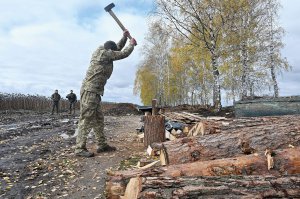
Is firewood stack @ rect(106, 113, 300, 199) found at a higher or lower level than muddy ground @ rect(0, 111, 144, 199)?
higher

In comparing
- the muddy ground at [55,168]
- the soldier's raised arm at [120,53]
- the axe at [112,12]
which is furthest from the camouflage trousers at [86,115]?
the axe at [112,12]

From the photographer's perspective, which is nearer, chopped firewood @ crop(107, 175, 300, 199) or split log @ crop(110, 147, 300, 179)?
chopped firewood @ crop(107, 175, 300, 199)

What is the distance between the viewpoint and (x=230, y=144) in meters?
5.25

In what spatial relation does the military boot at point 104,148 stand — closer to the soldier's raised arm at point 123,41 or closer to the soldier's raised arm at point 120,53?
the soldier's raised arm at point 120,53

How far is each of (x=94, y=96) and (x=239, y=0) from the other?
51.6 ft

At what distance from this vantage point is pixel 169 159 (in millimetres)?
5176

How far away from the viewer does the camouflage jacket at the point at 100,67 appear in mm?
7992

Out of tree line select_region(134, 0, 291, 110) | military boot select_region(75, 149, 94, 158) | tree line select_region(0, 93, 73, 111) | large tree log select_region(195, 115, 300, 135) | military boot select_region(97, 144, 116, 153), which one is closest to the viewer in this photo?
large tree log select_region(195, 115, 300, 135)

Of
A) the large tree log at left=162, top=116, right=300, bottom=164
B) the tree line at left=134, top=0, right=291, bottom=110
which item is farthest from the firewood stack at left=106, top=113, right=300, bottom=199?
the tree line at left=134, top=0, right=291, bottom=110

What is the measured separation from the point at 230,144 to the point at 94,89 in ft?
12.3

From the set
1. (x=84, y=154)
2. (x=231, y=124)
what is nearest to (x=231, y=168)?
(x=231, y=124)

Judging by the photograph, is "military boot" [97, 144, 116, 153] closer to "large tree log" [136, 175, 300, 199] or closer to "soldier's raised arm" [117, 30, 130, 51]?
"soldier's raised arm" [117, 30, 130, 51]

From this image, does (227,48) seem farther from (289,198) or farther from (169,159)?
(289,198)

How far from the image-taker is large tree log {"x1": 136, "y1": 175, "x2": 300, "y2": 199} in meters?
3.36
